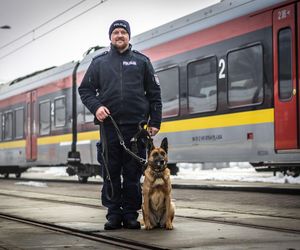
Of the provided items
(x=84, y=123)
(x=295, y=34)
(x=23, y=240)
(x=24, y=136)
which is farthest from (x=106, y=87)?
(x=24, y=136)

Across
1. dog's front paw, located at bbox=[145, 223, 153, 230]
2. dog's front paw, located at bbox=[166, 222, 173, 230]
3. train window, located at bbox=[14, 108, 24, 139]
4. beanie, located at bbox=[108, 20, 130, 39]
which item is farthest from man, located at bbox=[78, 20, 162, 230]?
train window, located at bbox=[14, 108, 24, 139]

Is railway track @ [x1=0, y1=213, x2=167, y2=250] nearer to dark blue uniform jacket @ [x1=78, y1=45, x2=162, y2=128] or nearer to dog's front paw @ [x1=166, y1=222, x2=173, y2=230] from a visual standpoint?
dog's front paw @ [x1=166, y1=222, x2=173, y2=230]

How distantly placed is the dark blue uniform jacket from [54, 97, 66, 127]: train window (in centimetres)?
1331

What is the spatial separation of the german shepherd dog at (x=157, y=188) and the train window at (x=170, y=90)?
796cm

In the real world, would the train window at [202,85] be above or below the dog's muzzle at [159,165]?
above

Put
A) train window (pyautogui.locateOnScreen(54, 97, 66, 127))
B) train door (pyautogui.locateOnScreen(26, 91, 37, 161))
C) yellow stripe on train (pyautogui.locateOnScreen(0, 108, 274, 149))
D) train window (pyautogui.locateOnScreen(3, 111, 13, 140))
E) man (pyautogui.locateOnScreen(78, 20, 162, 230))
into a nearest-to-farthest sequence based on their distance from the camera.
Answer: man (pyautogui.locateOnScreen(78, 20, 162, 230)) < yellow stripe on train (pyautogui.locateOnScreen(0, 108, 274, 149)) < train window (pyautogui.locateOnScreen(54, 97, 66, 127)) < train door (pyautogui.locateOnScreen(26, 91, 37, 161)) < train window (pyautogui.locateOnScreen(3, 111, 13, 140))

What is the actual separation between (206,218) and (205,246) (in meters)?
2.27

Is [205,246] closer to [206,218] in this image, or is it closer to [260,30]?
[206,218]

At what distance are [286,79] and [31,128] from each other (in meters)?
13.2

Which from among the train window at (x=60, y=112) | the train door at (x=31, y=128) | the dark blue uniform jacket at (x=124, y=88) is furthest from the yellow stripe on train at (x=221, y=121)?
the train door at (x=31, y=128)

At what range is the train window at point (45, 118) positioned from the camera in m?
20.9

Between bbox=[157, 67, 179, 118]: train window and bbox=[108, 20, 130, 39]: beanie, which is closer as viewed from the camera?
bbox=[108, 20, 130, 39]: beanie

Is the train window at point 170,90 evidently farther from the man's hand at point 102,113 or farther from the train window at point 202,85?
the man's hand at point 102,113

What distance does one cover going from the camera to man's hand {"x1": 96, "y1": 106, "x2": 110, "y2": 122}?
20.1ft
